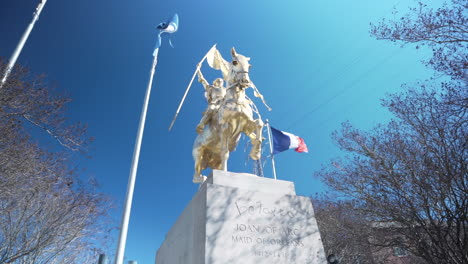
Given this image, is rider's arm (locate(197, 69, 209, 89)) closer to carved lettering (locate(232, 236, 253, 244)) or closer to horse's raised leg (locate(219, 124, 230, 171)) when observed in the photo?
horse's raised leg (locate(219, 124, 230, 171))

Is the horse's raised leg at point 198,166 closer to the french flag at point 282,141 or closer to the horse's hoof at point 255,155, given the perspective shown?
the horse's hoof at point 255,155

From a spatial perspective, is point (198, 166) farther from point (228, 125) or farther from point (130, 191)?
point (130, 191)

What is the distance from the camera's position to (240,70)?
20.1ft

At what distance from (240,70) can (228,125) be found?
139 centimetres

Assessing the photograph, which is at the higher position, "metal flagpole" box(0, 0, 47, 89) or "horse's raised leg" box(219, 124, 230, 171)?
"metal flagpole" box(0, 0, 47, 89)

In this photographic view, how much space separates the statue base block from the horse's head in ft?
7.32

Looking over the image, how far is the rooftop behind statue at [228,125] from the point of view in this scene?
5.72m

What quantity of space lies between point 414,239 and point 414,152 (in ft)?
11.9

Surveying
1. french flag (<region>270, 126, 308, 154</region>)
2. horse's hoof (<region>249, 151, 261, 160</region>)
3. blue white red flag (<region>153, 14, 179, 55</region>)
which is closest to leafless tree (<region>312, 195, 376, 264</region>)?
french flag (<region>270, 126, 308, 154</region>)

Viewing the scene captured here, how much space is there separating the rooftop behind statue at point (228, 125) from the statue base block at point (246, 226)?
3.62 ft

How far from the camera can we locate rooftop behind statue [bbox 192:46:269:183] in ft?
18.8

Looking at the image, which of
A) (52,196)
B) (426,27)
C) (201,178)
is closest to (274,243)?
(201,178)

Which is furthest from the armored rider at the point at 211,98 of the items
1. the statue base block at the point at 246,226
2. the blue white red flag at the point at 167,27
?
the blue white red flag at the point at 167,27

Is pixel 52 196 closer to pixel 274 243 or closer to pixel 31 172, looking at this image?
pixel 31 172
